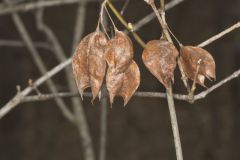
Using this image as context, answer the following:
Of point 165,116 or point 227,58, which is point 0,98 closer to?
point 165,116

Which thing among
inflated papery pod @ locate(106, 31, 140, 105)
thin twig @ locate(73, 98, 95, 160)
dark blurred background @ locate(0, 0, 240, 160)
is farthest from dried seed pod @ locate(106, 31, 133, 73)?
→ dark blurred background @ locate(0, 0, 240, 160)

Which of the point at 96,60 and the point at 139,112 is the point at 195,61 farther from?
the point at 139,112

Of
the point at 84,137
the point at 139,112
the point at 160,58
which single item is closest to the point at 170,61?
the point at 160,58

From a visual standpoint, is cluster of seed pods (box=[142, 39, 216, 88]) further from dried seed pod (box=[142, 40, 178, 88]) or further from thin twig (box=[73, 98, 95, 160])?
thin twig (box=[73, 98, 95, 160])

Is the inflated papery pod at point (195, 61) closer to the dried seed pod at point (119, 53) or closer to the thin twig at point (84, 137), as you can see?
the dried seed pod at point (119, 53)

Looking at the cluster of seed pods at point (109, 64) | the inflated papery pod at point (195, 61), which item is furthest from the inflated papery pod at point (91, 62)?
the inflated papery pod at point (195, 61)
